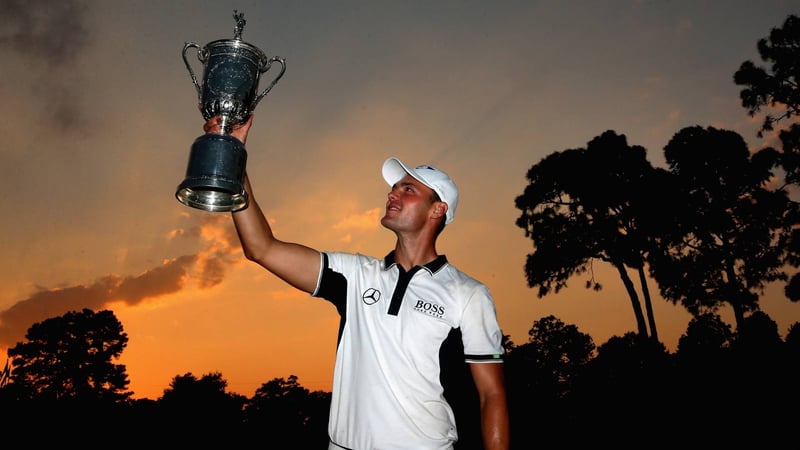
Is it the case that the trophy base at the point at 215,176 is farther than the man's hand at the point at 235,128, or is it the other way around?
the man's hand at the point at 235,128

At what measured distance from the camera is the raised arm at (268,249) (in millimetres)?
2998

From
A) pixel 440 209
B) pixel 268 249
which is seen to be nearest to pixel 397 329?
pixel 268 249

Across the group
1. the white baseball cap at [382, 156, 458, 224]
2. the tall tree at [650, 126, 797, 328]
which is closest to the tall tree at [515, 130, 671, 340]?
the tall tree at [650, 126, 797, 328]

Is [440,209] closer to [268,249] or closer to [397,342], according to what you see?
[397,342]

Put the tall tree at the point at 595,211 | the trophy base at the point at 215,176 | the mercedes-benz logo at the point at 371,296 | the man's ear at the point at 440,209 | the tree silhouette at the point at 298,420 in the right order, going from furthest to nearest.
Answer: the tall tree at the point at 595,211 → the tree silhouette at the point at 298,420 → the man's ear at the point at 440,209 → the mercedes-benz logo at the point at 371,296 → the trophy base at the point at 215,176

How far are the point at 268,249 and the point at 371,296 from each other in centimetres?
76

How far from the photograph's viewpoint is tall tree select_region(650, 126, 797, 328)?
21.3 meters

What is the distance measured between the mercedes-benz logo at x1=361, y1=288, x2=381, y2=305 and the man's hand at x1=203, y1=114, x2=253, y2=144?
4.28 ft

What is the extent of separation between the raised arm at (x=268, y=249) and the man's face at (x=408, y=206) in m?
0.64

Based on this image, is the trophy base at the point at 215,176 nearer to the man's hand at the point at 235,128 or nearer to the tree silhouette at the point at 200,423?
the man's hand at the point at 235,128

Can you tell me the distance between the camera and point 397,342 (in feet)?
9.81

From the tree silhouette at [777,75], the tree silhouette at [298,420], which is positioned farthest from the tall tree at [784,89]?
the tree silhouette at [298,420]

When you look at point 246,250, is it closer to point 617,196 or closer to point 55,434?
point 55,434

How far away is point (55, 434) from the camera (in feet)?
55.8
